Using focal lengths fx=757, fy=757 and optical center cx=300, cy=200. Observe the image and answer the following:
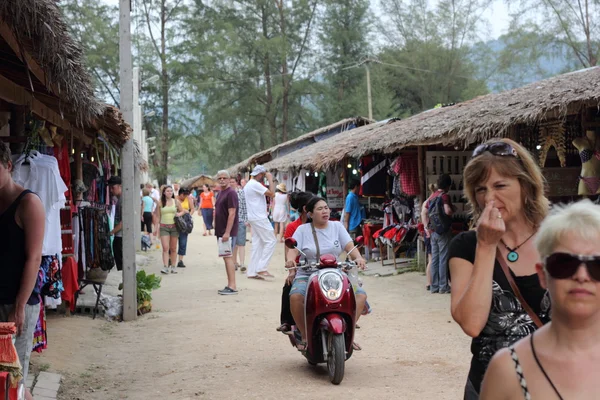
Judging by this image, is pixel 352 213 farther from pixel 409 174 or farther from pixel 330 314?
pixel 330 314

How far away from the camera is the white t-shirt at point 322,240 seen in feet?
23.7

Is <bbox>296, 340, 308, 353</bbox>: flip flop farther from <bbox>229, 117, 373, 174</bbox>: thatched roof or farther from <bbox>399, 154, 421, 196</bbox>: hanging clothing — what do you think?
<bbox>229, 117, 373, 174</bbox>: thatched roof

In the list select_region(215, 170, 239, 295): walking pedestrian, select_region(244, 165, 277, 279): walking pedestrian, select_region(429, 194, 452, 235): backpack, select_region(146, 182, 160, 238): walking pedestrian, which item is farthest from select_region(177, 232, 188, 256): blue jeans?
select_region(429, 194, 452, 235): backpack

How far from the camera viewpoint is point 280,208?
23172 millimetres

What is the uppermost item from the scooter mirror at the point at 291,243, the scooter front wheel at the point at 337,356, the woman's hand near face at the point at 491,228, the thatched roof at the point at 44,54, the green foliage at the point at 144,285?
the thatched roof at the point at 44,54

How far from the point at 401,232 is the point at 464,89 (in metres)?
28.1

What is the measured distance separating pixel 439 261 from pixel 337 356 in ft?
20.0

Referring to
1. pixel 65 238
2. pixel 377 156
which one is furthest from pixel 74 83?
pixel 377 156

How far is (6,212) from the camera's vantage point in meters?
4.43

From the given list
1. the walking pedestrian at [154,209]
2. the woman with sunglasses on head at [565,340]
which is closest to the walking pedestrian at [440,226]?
the woman with sunglasses on head at [565,340]

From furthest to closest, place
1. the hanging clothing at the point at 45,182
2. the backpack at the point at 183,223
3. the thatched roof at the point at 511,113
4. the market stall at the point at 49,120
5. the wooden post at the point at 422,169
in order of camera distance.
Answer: the backpack at the point at 183,223 → the wooden post at the point at 422,169 → the thatched roof at the point at 511,113 → the hanging clothing at the point at 45,182 → the market stall at the point at 49,120

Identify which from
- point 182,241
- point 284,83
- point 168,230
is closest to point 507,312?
point 168,230

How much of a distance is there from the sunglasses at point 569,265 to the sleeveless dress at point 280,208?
21.0m

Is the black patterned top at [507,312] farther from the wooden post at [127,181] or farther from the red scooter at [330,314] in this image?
the wooden post at [127,181]
